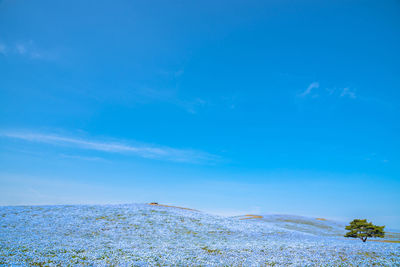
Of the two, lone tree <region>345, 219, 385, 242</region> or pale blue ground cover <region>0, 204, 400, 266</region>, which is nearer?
pale blue ground cover <region>0, 204, 400, 266</region>

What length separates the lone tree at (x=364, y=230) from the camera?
33094 mm

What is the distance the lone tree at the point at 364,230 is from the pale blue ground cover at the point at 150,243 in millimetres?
11319

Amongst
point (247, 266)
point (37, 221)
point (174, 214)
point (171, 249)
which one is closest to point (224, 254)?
point (247, 266)

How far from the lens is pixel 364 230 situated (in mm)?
33781

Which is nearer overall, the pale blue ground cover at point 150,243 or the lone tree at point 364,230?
the pale blue ground cover at point 150,243

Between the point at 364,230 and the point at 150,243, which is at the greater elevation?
the point at 364,230

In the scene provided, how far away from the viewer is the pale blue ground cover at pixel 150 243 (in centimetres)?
1642

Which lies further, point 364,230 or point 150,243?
point 364,230

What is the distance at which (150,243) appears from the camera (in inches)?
824

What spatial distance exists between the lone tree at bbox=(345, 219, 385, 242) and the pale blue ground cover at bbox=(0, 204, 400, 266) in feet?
37.1

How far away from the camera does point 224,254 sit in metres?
18.5

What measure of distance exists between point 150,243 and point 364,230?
31954mm

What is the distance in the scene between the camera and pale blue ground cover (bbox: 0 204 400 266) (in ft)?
53.9

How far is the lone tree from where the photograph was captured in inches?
1303
